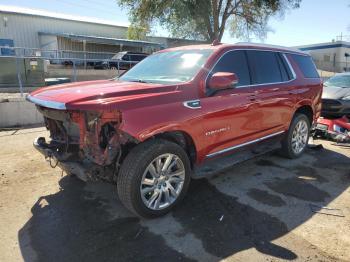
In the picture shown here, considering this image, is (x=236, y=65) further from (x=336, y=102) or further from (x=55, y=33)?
(x=55, y=33)

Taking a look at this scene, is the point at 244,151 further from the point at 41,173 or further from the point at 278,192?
the point at 41,173

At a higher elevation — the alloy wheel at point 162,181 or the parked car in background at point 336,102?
the parked car in background at point 336,102

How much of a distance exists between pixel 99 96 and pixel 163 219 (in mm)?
1507

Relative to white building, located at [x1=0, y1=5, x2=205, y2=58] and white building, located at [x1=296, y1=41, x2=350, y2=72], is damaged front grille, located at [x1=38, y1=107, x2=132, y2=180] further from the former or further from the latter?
white building, located at [x1=296, y1=41, x2=350, y2=72]

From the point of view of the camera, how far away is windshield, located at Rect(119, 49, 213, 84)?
402 cm

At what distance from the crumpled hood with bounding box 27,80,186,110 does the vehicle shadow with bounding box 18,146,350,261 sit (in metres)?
1.28

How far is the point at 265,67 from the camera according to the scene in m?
4.98

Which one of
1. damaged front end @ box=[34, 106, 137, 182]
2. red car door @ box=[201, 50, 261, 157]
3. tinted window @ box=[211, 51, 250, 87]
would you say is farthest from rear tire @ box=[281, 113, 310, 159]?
damaged front end @ box=[34, 106, 137, 182]

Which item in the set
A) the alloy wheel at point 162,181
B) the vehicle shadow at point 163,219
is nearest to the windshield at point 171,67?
the alloy wheel at point 162,181

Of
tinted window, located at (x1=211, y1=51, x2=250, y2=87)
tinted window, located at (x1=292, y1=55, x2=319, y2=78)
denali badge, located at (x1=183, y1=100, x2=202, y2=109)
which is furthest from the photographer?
tinted window, located at (x1=292, y1=55, x2=319, y2=78)

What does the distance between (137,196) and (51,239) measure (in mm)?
930

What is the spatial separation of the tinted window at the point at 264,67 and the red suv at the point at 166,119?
2 cm

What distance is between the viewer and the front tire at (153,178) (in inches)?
131

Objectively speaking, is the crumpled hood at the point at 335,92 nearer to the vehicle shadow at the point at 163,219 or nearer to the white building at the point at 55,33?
the vehicle shadow at the point at 163,219
